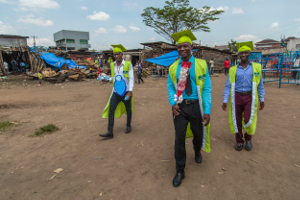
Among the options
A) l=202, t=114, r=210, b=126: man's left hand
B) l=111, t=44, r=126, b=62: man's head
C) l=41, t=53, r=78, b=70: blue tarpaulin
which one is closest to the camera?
l=202, t=114, r=210, b=126: man's left hand

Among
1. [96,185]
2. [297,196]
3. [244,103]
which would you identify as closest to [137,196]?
[96,185]

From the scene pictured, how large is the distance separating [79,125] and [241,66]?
4066 millimetres

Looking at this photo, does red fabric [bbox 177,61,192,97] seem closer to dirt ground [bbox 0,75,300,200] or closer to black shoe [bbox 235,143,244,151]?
dirt ground [bbox 0,75,300,200]

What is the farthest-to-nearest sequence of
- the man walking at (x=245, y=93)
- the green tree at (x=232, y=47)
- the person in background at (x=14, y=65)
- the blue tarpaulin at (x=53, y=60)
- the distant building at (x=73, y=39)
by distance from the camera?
the distant building at (x=73, y=39)
the green tree at (x=232, y=47)
the person in background at (x=14, y=65)
the blue tarpaulin at (x=53, y=60)
the man walking at (x=245, y=93)

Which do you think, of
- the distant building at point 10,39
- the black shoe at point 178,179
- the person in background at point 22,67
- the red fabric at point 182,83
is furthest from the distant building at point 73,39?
the black shoe at point 178,179

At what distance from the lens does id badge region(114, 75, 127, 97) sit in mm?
3977

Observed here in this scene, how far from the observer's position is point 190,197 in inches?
88.7

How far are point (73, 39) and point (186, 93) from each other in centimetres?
6353

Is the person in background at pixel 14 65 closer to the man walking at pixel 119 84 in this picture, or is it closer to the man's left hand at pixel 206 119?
the man walking at pixel 119 84

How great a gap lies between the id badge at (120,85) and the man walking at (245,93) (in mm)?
2054

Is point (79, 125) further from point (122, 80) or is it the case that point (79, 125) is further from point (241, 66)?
point (241, 66)

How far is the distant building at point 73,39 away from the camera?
187ft

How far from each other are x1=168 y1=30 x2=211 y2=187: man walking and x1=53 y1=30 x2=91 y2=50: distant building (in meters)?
59.4

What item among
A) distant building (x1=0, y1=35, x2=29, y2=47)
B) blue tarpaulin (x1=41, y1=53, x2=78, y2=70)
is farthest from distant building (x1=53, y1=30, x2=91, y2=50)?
blue tarpaulin (x1=41, y1=53, x2=78, y2=70)
